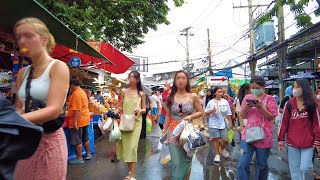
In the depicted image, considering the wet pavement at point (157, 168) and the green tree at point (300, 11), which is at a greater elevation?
the green tree at point (300, 11)

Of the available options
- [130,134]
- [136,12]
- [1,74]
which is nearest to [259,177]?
[130,134]

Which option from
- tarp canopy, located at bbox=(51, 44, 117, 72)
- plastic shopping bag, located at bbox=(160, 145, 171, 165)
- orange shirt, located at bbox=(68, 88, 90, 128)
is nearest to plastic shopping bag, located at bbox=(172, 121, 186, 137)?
plastic shopping bag, located at bbox=(160, 145, 171, 165)

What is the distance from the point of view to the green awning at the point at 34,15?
3.96 m

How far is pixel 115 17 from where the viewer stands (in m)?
12.7

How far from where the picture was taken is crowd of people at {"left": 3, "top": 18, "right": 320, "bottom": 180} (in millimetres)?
2111

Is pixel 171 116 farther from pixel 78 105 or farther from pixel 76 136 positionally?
pixel 76 136

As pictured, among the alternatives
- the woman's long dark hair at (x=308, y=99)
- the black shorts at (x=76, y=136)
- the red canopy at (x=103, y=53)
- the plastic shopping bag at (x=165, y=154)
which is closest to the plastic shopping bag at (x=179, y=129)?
the plastic shopping bag at (x=165, y=154)

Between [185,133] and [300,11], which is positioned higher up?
[300,11]

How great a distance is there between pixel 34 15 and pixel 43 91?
2667 mm

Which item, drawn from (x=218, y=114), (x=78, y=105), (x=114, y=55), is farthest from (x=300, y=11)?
(x=114, y=55)

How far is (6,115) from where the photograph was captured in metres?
1.53

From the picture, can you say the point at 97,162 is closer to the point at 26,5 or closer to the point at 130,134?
the point at 130,134

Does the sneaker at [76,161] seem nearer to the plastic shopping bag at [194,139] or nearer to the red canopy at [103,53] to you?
the red canopy at [103,53]

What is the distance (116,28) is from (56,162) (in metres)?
11.9
